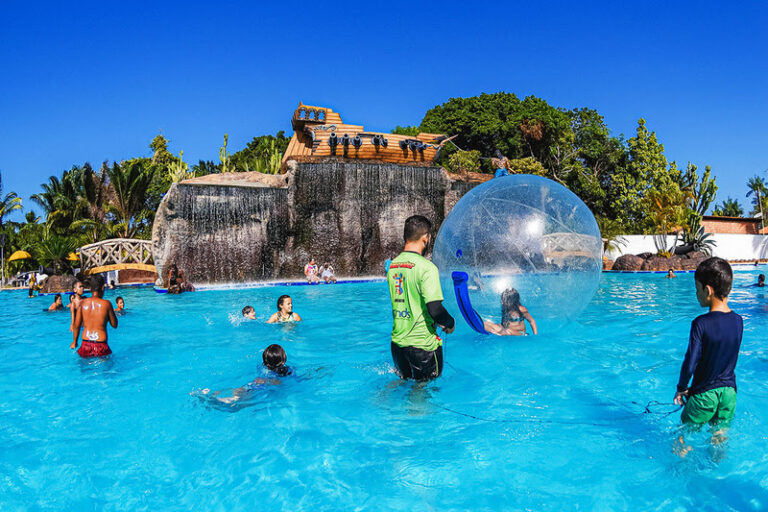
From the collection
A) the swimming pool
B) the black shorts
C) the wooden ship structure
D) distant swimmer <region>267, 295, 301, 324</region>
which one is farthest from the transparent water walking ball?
the wooden ship structure

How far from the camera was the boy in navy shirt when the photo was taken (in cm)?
356

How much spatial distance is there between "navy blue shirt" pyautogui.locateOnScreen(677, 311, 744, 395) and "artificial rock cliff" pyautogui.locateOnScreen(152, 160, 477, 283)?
67.4ft

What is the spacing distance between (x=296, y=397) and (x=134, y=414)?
163 centimetres

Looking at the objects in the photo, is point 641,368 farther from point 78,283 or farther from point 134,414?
point 78,283

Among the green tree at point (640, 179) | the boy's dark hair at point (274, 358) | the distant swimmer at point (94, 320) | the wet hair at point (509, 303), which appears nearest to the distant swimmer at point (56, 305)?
the distant swimmer at point (94, 320)

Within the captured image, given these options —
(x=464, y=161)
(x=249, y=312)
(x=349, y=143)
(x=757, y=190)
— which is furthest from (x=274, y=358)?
(x=757, y=190)

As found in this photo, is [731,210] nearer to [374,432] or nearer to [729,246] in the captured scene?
[729,246]

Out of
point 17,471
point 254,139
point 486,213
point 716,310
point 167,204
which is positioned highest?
point 254,139

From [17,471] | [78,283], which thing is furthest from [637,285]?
[17,471]

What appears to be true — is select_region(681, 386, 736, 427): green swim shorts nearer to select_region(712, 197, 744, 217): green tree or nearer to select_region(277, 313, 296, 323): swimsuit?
select_region(277, 313, 296, 323): swimsuit

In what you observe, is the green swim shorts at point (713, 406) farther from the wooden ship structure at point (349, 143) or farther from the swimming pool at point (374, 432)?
the wooden ship structure at point (349, 143)

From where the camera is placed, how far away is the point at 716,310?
3.64 m

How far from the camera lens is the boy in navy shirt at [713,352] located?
3.56 m

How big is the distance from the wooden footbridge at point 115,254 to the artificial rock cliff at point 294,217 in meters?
3.49
